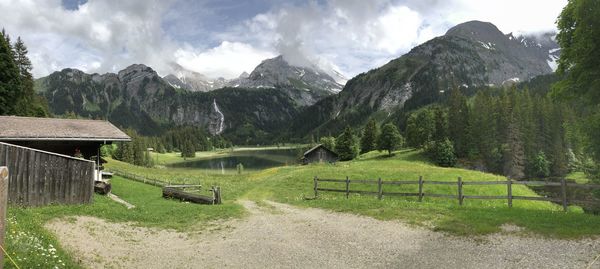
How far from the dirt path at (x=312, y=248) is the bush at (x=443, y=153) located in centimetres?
7517

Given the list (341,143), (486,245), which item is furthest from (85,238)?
(341,143)

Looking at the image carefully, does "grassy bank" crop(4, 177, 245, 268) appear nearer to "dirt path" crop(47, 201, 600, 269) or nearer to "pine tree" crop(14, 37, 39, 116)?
"dirt path" crop(47, 201, 600, 269)

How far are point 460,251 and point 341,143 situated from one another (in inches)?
3624

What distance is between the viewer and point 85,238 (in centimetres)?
1705

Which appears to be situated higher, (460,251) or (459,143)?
(459,143)

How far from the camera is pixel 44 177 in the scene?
23.8 meters

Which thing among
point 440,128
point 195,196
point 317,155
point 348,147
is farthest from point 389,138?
point 195,196

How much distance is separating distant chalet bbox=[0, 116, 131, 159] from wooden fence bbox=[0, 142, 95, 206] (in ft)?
30.0

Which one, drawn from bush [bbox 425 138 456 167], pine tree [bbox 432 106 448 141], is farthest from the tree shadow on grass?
pine tree [bbox 432 106 448 141]

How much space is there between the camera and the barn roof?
104 feet

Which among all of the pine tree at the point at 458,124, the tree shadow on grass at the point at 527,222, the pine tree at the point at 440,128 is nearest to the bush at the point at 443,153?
the pine tree at the point at 440,128

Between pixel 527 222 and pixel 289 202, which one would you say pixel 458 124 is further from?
pixel 527 222

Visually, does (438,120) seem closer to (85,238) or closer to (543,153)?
(543,153)

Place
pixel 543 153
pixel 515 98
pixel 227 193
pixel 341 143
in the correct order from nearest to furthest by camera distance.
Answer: pixel 227 193 < pixel 543 153 < pixel 515 98 < pixel 341 143
